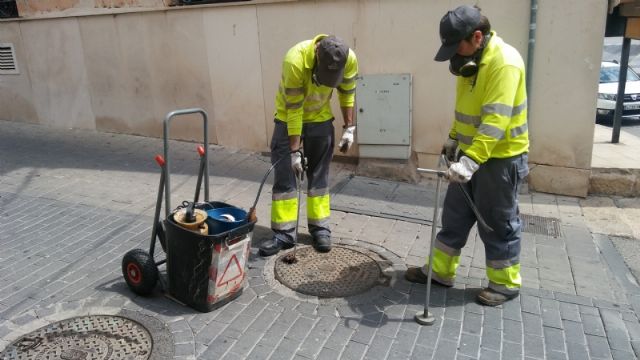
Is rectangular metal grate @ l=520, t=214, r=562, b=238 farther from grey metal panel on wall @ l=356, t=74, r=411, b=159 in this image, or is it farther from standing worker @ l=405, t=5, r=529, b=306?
grey metal panel on wall @ l=356, t=74, r=411, b=159

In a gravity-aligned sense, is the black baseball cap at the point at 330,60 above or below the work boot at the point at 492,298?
above

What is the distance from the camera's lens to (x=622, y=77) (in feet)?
23.3

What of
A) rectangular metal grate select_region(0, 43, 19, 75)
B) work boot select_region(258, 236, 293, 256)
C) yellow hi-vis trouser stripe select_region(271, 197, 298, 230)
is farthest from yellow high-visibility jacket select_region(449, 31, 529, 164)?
rectangular metal grate select_region(0, 43, 19, 75)

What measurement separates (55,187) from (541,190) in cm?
536

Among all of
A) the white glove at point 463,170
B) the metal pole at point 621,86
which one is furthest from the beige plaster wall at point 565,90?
the white glove at point 463,170

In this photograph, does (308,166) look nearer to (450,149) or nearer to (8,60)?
(450,149)

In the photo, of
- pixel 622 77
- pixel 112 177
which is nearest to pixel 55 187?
pixel 112 177

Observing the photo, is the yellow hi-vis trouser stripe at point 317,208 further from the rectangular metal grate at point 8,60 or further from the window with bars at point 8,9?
the window with bars at point 8,9

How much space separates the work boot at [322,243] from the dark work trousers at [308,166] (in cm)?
4

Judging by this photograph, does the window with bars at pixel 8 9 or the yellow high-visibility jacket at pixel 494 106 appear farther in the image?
the window with bars at pixel 8 9

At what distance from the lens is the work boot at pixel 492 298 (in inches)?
138

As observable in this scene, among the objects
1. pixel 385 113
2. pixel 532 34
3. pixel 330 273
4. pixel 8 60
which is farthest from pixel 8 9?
pixel 532 34

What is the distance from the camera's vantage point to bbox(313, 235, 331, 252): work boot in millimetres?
4281

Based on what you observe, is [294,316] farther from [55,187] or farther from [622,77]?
[622,77]
